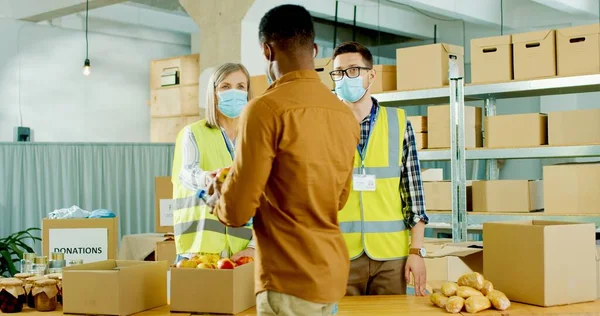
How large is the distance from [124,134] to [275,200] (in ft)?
27.5

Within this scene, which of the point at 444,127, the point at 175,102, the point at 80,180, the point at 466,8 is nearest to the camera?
the point at 444,127

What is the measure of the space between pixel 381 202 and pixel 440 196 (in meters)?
2.42

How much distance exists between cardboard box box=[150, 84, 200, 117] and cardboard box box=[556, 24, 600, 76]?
4651mm

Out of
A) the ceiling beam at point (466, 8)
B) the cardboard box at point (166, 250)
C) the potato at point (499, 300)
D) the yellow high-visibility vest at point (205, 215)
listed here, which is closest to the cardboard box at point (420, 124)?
the cardboard box at point (166, 250)

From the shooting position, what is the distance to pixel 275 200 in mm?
1583

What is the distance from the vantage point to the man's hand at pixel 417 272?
7.92 feet

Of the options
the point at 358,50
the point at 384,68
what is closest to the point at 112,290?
the point at 358,50

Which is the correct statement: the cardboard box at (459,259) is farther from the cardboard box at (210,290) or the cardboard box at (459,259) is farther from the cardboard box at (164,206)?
the cardboard box at (164,206)

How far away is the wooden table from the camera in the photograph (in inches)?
83.5

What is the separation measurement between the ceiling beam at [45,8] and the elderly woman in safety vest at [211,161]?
5828 millimetres

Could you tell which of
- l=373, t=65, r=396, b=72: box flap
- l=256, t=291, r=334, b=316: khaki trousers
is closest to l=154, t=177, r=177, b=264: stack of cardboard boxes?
A: l=373, t=65, r=396, b=72: box flap

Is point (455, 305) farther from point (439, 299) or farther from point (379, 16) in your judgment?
point (379, 16)

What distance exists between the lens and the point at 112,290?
6.88 ft

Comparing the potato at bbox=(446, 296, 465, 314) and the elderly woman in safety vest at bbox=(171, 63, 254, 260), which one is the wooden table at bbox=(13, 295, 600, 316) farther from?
the elderly woman in safety vest at bbox=(171, 63, 254, 260)
